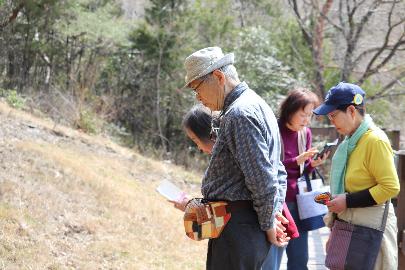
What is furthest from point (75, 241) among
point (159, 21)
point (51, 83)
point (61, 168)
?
point (159, 21)

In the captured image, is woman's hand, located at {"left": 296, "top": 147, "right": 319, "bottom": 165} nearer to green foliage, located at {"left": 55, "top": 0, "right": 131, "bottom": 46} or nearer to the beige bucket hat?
the beige bucket hat

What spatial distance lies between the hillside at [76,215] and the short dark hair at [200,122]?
2.27 meters

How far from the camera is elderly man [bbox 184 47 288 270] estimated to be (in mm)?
2736

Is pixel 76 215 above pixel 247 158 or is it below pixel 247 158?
below

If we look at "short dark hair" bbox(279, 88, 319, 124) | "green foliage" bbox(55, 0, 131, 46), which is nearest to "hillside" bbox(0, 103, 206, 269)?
"short dark hair" bbox(279, 88, 319, 124)

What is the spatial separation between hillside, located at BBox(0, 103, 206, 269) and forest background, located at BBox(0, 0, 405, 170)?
3.24 meters

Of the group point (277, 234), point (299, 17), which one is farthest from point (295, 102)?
point (299, 17)

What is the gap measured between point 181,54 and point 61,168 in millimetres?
8683

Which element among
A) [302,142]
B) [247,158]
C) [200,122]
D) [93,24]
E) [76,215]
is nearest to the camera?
[247,158]

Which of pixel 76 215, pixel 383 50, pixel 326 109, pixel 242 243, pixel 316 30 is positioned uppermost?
pixel 326 109

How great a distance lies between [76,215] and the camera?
21.1 ft

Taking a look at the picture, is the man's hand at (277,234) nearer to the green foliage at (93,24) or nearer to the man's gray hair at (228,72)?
the man's gray hair at (228,72)

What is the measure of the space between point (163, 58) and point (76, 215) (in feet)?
32.0

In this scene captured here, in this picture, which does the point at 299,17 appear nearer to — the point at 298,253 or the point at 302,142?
the point at 302,142
